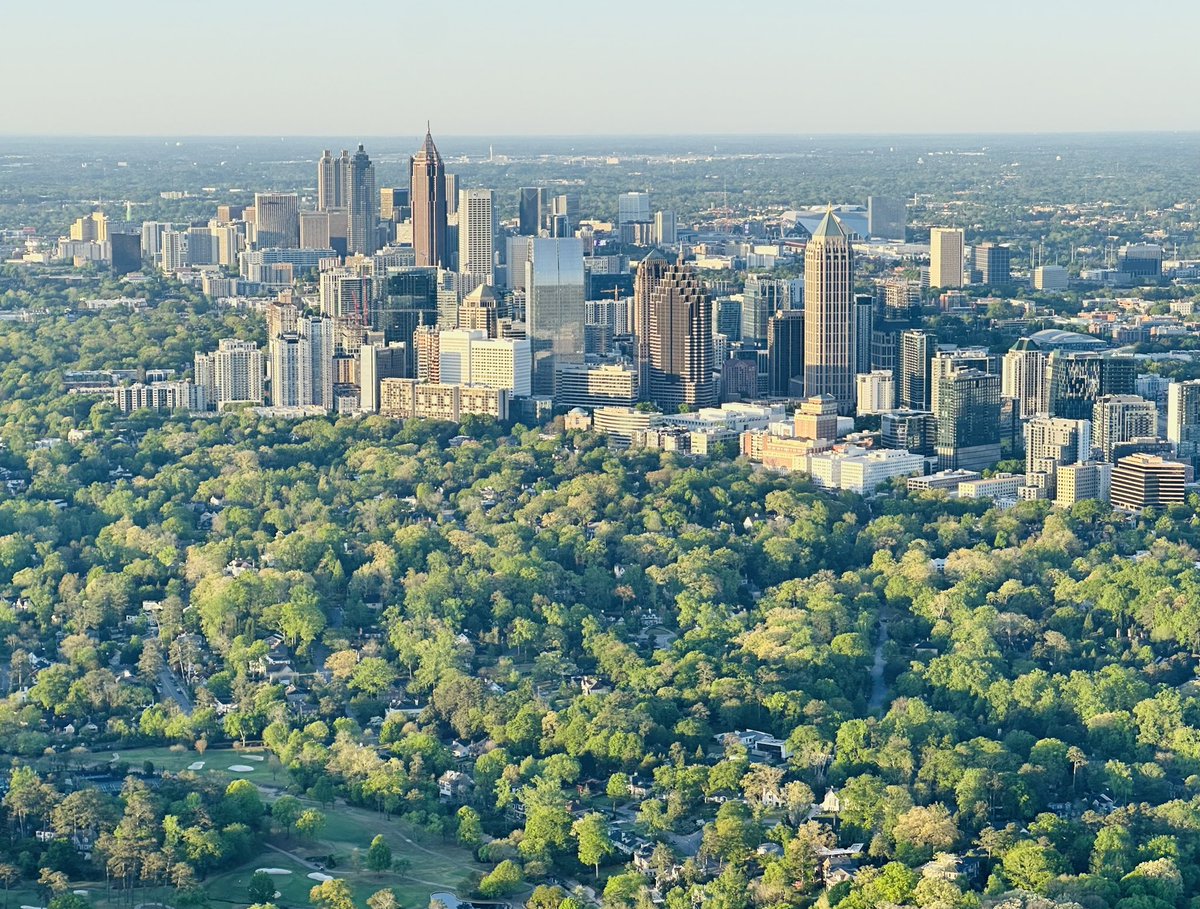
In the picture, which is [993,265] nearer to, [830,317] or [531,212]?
[531,212]

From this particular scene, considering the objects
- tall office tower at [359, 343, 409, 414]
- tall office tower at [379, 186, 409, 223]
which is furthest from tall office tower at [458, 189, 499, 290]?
tall office tower at [359, 343, 409, 414]

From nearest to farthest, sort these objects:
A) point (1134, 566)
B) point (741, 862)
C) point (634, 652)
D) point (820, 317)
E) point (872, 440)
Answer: point (741, 862), point (634, 652), point (1134, 566), point (872, 440), point (820, 317)

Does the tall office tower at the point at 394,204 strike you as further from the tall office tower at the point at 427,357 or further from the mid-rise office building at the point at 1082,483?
the mid-rise office building at the point at 1082,483

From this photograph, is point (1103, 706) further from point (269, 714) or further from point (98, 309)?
point (98, 309)

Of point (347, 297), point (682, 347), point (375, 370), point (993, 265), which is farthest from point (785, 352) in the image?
point (993, 265)

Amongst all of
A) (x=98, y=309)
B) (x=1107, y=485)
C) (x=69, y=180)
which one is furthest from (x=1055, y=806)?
(x=69, y=180)

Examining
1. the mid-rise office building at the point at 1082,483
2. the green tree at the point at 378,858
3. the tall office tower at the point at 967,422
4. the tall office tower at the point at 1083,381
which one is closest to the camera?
the green tree at the point at 378,858

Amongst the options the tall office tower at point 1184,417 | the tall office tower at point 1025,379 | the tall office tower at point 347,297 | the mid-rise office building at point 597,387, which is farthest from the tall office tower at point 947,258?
the tall office tower at point 1184,417
